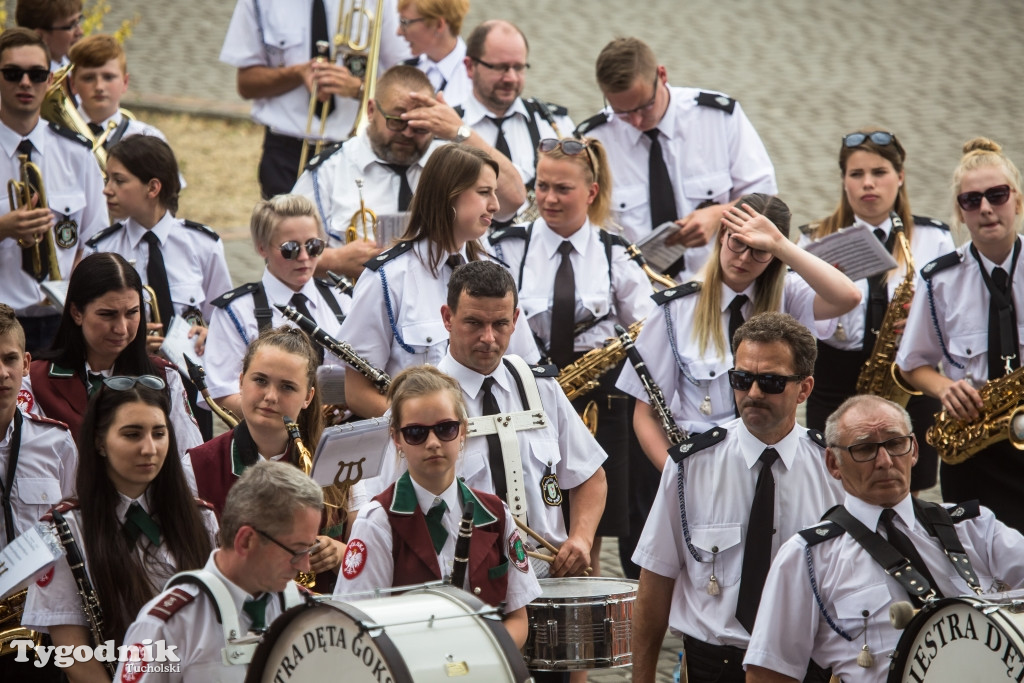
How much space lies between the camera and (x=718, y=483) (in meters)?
5.70

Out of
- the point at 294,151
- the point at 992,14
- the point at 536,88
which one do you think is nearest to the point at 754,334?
the point at 294,151

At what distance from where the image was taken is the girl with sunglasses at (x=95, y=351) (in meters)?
6.17

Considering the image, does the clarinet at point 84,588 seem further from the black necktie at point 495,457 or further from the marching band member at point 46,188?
the marching band member at point 46,188

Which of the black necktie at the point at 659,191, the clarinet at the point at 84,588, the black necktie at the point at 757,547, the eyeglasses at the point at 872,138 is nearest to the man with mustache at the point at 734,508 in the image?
the black necktie at the point at 757,547

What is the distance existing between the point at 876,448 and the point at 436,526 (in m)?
1.59

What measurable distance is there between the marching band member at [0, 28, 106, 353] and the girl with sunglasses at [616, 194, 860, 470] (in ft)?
10.6

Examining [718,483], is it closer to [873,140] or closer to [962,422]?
[962,422]

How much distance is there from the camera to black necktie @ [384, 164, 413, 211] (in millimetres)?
8016

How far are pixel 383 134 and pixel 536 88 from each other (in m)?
9.49

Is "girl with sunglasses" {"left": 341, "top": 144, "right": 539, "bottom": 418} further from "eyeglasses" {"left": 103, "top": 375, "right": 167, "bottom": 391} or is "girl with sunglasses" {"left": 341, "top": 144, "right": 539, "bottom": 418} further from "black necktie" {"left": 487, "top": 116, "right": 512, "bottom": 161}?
"black necktie" {"left": 487, "top": 116, "right": 512, "bottom": 161}

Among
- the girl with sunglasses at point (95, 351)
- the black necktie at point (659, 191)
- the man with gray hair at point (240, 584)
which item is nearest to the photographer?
the man with gray hair at point (240, 584)

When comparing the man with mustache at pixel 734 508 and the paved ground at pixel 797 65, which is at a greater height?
the paved ground at pixel 797 65

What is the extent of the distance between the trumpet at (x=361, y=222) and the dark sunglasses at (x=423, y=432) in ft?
9.51

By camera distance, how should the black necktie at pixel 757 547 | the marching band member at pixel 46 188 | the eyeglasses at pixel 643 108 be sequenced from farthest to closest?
the eyeglasses at pixel 643 108
the marching band member at pixel 46 188
the black necktie at pixel 757 547
